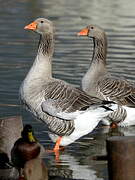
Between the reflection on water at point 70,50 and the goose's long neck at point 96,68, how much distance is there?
32.1 inches

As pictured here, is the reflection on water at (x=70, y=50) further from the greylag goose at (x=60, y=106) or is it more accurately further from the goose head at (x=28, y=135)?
the goose head at (x=28, y=135)

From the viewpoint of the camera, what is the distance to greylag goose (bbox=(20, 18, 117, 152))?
34.2ft

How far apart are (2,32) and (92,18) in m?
5.36

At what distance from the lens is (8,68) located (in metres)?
15.6

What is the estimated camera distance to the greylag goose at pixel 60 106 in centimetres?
1044

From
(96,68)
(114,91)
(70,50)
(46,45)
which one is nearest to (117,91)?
(114,91)

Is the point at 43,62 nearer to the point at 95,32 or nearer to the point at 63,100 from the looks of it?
the point at 63,100

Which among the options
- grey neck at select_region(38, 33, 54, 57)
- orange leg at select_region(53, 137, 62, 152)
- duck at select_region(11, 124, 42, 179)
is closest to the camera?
duck at select_region(11, 124, 42, 179)

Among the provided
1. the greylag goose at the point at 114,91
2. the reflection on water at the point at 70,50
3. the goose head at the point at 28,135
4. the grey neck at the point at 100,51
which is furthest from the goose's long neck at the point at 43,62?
the goose head at the point at 28,135

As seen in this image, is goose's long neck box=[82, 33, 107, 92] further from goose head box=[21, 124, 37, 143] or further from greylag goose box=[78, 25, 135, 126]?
goose head box=[21, 124, 37, 143]

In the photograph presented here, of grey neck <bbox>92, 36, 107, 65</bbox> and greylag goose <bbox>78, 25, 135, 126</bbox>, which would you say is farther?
grey neck <bbox>92, 36, 107, 65</bbox>

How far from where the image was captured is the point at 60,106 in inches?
411

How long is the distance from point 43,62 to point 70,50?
289 inches

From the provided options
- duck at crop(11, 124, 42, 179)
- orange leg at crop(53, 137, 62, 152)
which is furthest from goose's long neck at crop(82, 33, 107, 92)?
duck at crop(11, 124, 42, 179)
